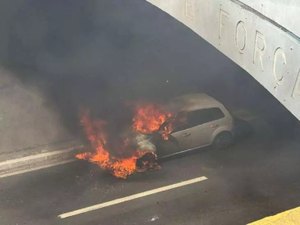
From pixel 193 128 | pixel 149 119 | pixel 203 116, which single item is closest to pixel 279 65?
pixel 193 128

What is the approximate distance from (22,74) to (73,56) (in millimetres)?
1903

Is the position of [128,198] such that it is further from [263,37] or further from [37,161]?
[263,37]

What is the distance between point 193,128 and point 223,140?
109 cm

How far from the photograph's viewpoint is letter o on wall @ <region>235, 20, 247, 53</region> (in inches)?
255

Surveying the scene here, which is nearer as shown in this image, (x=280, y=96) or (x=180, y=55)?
(x=280, y=96)

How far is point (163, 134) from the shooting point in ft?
38.8

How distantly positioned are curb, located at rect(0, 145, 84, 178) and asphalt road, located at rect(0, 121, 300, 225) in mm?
297

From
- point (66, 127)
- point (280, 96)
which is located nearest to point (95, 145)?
point (66, 127)

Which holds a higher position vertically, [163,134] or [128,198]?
[163,134]

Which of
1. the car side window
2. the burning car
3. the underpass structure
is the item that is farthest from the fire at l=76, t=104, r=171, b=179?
the underpass structure

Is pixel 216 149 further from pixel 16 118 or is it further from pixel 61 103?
pixel 16 118

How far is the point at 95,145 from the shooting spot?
40.4ft

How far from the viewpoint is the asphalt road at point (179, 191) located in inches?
389

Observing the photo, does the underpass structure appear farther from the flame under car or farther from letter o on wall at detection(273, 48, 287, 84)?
the flame under car
